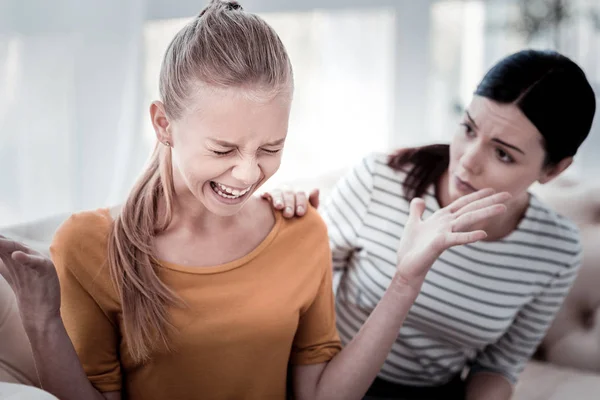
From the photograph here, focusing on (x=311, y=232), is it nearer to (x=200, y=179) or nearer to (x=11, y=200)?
(x=200, y=179)

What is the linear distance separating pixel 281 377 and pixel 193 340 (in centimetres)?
19

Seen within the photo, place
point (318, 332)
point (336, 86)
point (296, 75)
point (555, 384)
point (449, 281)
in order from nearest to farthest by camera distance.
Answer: point (318, 332)
point (449, 281)
point (555, 384)
point (296, 75)
point (336, 86)

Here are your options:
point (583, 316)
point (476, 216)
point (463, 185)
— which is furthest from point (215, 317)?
point (583, 316)

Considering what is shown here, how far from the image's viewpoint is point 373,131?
9.41ft

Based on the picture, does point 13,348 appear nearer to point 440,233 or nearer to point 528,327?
point 440,233

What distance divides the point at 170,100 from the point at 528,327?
3.07 ft

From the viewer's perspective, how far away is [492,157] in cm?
137

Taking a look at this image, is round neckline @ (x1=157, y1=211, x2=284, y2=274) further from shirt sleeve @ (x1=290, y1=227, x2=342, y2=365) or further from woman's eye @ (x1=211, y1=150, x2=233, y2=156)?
woman's eye @ (x1=211, y1=150, x2=233, y2=156)

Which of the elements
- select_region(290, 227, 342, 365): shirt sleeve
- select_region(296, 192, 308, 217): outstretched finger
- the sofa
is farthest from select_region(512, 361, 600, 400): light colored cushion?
select_region(296, 192, 308, 217): outstretched finger

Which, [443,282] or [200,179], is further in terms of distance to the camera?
[443,282]

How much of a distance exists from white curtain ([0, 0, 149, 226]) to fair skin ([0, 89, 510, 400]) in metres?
0.61

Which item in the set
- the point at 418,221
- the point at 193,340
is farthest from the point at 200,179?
the point at 418,221

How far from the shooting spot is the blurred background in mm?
1635

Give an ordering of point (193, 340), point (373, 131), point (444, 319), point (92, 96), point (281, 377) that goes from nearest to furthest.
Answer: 1. point (193, 340)
2. point (281, 377)
3. point (444, 319)
4. point (92, 96)
5. point (373, 131)
